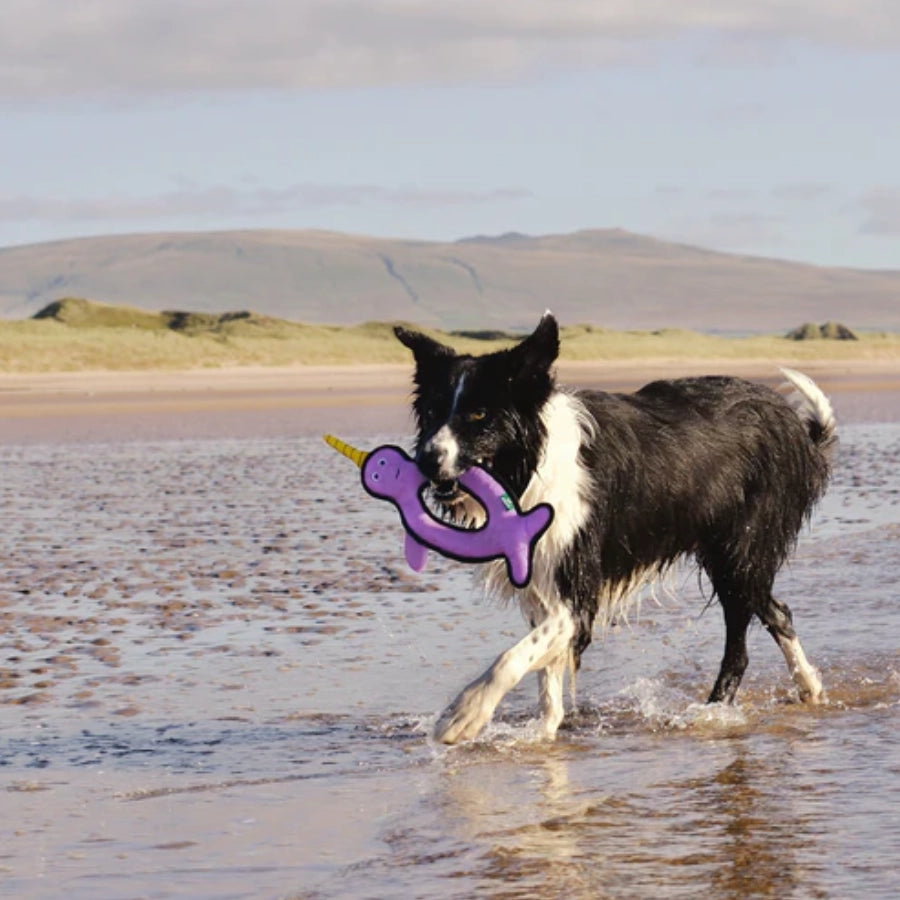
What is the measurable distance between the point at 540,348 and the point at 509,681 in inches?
50.6

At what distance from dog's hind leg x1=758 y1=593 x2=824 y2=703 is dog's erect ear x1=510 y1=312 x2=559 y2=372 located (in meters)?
1.95

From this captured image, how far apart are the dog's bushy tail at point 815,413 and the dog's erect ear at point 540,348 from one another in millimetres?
2040

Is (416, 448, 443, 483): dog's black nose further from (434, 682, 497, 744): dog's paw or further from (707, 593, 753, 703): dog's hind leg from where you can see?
(707, 593, 753, 703): dog's hind leg

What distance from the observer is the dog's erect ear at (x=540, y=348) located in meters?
6.78

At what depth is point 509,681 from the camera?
6.84 meters

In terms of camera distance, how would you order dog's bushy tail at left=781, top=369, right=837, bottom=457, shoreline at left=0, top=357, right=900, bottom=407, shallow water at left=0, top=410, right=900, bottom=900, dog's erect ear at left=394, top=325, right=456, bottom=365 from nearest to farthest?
shallow water at left=0, top=410, right=900, bottom=900 → dog's erect ear at left=394, top=325, right=456, bottom=365 → dog's bushy tail at left=781, top=369, right=837, bottom=457 → shoreline at left=0, top=357, right=900, bottom=407

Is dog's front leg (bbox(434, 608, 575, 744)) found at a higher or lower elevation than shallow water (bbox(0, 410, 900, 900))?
higher

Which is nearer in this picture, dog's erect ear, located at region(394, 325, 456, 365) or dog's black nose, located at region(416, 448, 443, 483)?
dog's black nose, located at region(416, 448, 443, 483)

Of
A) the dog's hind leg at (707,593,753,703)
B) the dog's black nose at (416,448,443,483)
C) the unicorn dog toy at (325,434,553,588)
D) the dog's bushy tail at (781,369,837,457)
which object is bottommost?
the dog's hind leg at (707,593,753,703)

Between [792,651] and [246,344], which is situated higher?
[246,344]

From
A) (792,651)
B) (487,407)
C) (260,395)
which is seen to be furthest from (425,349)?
(260,395)

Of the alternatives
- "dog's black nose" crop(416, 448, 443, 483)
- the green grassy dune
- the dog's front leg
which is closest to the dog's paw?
the dog's front leg

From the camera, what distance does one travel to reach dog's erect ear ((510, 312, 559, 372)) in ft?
22.2

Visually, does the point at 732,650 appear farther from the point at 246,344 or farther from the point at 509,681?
the point at 246,344
